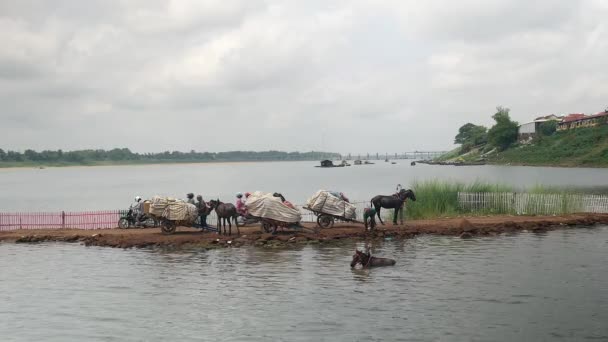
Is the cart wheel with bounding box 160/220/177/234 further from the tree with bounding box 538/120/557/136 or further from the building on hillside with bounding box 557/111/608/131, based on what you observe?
the tree with bounding box 538/120/557/136

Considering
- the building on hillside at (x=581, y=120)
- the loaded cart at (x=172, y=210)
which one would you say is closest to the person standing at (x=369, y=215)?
the loaded cart at (x=172, y=210)

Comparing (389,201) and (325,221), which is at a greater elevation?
(389,201)

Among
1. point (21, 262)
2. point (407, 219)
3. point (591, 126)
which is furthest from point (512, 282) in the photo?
point (591, 126)

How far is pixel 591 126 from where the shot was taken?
451 feet

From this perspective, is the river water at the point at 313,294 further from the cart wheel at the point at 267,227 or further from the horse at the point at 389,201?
the cart wheel at the point at 267,227

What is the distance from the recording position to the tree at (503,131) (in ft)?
561

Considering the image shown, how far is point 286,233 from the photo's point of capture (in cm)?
2761

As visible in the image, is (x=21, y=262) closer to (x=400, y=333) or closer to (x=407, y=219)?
(x=400, y=333)

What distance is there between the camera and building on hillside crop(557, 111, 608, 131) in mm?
140000

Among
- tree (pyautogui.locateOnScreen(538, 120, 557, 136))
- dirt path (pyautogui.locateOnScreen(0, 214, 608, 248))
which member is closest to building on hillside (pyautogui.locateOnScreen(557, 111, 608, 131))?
tree (pyautogui.locateOnScreen(538, 120, 557, 136))

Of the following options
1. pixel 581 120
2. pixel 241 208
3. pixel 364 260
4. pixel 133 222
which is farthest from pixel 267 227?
pixel 581 120

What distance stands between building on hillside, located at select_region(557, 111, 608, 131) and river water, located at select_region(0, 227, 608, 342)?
425ft

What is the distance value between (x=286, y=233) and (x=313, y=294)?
30.8 feet

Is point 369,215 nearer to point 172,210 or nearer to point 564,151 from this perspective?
point 172,210
